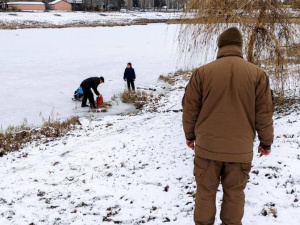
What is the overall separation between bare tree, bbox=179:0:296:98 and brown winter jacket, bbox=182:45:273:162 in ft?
17.0

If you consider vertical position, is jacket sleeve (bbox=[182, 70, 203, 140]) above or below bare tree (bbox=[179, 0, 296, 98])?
below

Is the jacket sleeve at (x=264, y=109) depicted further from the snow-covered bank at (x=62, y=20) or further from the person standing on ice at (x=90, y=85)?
the snow-covered bank at (x=62, y=20)

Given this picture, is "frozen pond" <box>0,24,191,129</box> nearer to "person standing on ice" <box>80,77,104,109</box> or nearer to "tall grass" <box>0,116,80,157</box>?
"person standing on ice" <box>80,77,104,109</box>

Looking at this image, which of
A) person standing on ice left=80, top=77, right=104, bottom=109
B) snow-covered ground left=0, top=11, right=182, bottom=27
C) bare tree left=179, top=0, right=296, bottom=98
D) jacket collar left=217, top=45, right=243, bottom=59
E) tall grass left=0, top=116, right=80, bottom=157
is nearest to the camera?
jacket collar left=217, top=45, right=243, bottom=59

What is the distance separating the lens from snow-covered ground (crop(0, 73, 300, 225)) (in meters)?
4.37

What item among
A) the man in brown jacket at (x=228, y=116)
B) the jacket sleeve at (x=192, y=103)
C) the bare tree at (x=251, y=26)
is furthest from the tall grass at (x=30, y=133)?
the man in brown jacket at (x=228, y=116)

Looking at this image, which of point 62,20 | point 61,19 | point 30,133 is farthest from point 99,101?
point 61,19

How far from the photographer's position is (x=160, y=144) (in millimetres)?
7250

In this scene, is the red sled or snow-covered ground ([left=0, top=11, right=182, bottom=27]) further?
snow-covered ground ([left=0, top=11, right=182, bottom=27])

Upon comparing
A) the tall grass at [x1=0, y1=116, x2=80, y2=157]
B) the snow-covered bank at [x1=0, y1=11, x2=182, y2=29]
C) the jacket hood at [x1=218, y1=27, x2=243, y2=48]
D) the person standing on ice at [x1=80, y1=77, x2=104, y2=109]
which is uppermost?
the snow-covered bank at [x1=0, y1=11, x2=182, y2=29]

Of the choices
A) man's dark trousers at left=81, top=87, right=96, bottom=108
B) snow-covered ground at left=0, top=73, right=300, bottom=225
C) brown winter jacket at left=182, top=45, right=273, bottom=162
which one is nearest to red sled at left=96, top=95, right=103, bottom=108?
man's dark trousers at left=81, top=87, right=96, bottom=108

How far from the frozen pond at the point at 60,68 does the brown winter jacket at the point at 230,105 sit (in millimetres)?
6780

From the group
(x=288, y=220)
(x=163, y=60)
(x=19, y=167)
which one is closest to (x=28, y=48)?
(x=163, y=60)

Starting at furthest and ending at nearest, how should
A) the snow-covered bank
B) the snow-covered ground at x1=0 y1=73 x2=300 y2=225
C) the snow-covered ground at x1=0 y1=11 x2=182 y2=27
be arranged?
the snow-covered ground at x1=0 y1=11 x2=182 y2=27 → the snow-covered bank → the snow-covered ground at x1=0 y1=73 x2=300 y2=225
